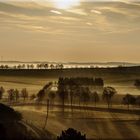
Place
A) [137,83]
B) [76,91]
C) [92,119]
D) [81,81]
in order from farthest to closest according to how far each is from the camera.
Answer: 1. [137,83]
2. [81,81]
3. [76,91]
4. [92,119]

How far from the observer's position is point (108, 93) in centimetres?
2345

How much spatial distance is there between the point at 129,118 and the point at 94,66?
10.1m

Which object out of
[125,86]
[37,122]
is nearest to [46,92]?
[37,122]

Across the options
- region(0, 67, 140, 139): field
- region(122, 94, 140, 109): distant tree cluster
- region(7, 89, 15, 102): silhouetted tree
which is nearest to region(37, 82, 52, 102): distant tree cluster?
region(0, 67, 140, 139): field

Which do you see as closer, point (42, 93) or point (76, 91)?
point (42, 93)

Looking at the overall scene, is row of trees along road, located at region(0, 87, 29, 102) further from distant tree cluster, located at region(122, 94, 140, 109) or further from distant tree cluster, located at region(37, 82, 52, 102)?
distant tree cluster, located at region(122, 94, 140, 109)

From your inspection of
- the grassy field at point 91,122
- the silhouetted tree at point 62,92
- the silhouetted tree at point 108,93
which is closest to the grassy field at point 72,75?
the silhouetted tree at point 108,93

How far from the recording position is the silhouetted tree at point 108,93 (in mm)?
22984

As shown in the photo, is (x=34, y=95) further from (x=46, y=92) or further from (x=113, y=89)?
(x=113, y=89)

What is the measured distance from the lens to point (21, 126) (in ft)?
57.3

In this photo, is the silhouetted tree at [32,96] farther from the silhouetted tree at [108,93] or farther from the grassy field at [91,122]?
the silhouetted tree at [108,93]

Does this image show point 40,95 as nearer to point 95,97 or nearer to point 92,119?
point 95,97

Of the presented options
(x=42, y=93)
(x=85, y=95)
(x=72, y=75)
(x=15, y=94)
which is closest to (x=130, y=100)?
(x=85, y=95)

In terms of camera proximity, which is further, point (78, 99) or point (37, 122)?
point (78, 99)
